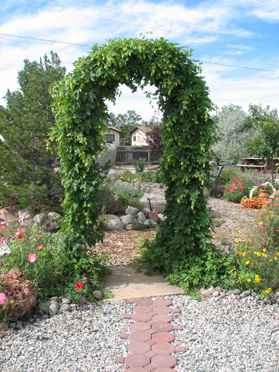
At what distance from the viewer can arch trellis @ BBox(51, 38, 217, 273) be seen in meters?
3.54

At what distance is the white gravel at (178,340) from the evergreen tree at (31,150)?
3358 millimetres

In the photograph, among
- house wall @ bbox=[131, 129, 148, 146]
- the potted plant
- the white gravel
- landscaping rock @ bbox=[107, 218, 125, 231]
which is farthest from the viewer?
house wall @ bbox=[131, 129, 148, 146]

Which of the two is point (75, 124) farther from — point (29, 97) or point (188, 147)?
point (29, 97)

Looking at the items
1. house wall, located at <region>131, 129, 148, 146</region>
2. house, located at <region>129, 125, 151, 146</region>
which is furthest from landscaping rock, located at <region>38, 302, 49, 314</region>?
house wall, located at <region>131, 129, 148, 146</region>

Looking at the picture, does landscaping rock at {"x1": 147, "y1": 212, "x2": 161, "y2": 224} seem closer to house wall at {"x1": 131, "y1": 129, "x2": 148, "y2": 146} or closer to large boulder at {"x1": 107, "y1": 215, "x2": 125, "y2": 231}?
large boulder at {"x1": 107, "y1": 215, "x2": 125, "y2": 231}

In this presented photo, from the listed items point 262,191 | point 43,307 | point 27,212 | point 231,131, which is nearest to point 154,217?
point 27,212

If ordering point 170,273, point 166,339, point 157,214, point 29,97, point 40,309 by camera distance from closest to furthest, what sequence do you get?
point 166,339 < point 40,309 < point 170,273 < point 29,97 < point 157,214

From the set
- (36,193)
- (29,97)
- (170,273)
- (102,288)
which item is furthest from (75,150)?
(29,97)

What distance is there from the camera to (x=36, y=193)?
19.8 feet

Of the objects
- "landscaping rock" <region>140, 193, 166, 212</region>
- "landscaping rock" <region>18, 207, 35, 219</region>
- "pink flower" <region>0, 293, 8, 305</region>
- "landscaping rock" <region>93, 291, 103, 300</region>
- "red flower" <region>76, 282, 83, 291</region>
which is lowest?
"landscaping rock" <region>93, 291, 103, 300</region>

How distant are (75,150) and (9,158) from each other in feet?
9.99

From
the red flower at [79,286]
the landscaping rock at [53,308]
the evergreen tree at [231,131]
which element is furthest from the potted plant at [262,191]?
the evergreen tree at [231,131]

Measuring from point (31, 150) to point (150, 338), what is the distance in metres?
4.56

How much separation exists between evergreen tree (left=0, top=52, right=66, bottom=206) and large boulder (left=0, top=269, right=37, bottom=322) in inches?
116
